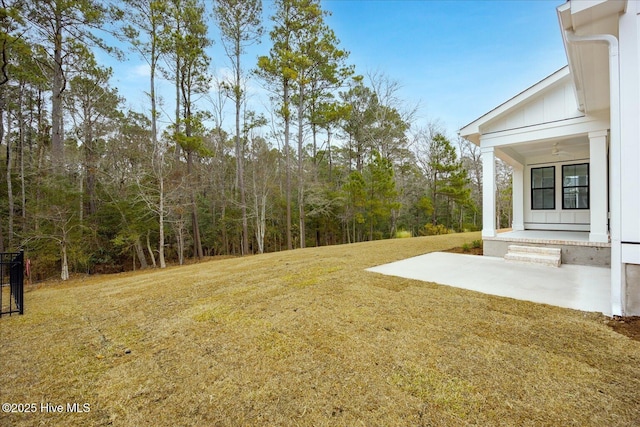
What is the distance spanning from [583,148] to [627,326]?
19.7 feet

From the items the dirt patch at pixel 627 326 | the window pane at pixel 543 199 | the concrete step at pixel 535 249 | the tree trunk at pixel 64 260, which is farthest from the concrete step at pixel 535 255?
the tree trunk at pixel 64 260

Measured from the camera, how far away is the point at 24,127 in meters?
13.7

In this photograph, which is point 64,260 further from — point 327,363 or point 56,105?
point 327,363

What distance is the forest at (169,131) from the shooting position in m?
10.0

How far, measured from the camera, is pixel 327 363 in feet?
6.80

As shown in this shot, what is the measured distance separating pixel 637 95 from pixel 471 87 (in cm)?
1345

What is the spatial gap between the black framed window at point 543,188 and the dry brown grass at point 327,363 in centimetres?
622

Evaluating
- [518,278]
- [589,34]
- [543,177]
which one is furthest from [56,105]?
[543,177]

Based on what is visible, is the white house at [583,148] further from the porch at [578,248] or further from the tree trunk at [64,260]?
the tree trunk at [64,260]

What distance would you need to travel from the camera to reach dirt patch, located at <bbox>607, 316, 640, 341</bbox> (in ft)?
7.91

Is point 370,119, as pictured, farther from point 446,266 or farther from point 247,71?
point 446,266

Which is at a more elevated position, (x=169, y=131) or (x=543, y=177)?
(x=169, y=131)

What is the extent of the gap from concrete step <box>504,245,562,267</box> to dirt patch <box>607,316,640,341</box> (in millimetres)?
2741

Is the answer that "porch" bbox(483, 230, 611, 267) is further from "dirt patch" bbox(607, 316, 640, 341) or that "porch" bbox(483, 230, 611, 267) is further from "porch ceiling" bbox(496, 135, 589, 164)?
"dirt patch" bbox(607, 316, 640, 341)
